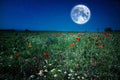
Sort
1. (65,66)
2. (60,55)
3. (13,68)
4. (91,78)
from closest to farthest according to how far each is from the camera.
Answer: (91,78)
(13,68)
(65,66)
(60,55)

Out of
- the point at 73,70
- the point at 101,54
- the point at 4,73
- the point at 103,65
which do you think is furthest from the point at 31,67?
the point at 101,54

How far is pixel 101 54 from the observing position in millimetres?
5867

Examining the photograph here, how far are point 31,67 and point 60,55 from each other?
1.57m

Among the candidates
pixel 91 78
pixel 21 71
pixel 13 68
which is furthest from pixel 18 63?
pixel 91 78

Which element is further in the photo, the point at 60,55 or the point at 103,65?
the point at 60,55

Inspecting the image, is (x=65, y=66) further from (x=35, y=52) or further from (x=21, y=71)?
(x=35, y=52)

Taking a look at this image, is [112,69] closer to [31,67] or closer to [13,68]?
[31,67]

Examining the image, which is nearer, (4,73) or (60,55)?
(4,73)

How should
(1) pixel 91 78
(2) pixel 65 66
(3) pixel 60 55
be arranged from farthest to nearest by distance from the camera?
1. (3) pixel 60 55
2. (2) pixel 65 66
3. (1) pixel 91 78

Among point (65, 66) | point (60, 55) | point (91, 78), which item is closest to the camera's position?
point (91, 78)

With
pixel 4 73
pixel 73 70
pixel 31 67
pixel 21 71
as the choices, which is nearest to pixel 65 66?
pixel 73 70

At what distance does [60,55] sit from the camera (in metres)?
5.80

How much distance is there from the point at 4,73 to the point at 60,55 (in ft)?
7.33

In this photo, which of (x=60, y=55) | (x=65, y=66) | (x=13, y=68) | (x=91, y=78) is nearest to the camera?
(x=91, y=78)
